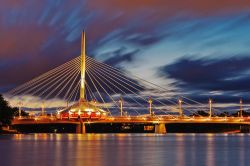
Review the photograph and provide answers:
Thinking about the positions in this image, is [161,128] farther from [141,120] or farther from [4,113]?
[4,113]

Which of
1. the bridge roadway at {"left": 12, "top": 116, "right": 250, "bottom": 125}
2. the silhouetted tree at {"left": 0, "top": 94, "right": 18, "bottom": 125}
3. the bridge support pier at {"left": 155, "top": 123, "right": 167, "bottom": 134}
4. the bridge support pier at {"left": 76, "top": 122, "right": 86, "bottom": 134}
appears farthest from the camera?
the bridge support pier at {"left": 155, "top": 123, "right": 167, "bottom": 134}

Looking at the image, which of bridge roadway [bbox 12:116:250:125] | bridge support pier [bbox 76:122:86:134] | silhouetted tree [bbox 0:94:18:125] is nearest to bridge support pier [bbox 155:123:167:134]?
bridge roadway [bbox 12:116:250:125]

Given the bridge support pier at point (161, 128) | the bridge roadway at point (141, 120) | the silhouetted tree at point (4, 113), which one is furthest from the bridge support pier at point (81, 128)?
the silhouetted tree at point (4, 113)

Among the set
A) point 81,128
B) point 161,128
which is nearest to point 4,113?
point 81,128

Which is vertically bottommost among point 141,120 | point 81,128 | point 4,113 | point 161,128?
point 161,128

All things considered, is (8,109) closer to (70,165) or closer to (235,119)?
(235,119)

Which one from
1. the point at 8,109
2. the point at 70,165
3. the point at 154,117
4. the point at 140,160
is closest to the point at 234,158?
the point at 140,160

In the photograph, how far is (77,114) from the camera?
12688 cm

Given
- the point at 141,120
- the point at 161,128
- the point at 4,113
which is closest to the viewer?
the point at 4,113

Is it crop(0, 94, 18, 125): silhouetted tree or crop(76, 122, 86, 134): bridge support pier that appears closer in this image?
crop(0, 94, 18, 125): silhouetted tree

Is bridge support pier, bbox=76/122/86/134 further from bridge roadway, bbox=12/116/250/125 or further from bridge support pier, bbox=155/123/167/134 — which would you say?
bridge support pier, bbox=155/123/167/134

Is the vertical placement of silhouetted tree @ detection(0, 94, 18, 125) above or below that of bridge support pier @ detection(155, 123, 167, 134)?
above

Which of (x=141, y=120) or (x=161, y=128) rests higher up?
(x=141, y=120)

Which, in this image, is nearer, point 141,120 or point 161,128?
point 141,120
